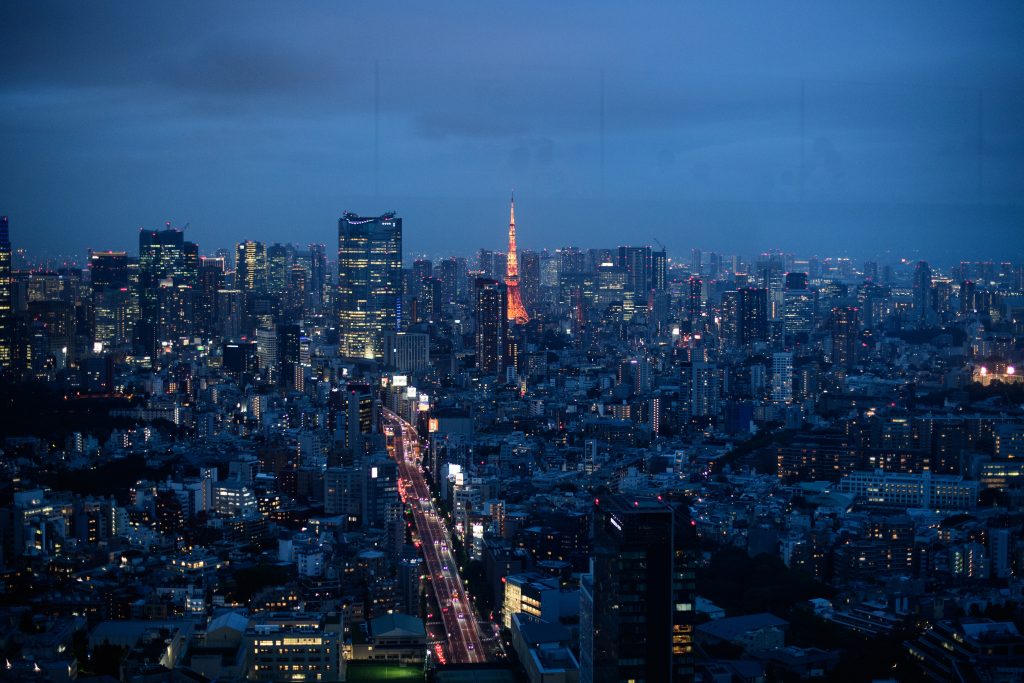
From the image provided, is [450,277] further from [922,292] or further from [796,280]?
[922,292]

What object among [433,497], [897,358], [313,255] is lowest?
[433,497]

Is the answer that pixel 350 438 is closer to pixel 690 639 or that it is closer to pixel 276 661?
pixel 276 661

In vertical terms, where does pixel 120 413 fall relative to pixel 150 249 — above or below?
below

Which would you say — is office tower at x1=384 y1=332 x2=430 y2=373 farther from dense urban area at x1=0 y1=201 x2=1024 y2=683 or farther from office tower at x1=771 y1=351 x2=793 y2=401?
office tower at x1=771 y1=351 x2=793 y2=401

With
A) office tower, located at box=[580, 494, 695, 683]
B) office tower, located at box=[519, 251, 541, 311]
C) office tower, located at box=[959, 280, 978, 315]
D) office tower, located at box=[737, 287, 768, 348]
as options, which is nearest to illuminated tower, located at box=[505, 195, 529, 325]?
office tower, located at box=[519, 251, 541, 311]

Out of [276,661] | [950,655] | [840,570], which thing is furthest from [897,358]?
[276,661]

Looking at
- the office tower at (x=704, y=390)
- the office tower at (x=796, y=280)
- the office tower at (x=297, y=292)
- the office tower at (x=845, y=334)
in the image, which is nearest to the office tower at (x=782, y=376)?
the office tower at (x=845, y=334)

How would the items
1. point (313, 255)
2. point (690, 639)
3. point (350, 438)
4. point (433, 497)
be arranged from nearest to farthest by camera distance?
point (690, 639)
point (433, 497)
point (350, 438)
point (313, 255)

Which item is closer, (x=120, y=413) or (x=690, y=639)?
(x=690, y=639)
